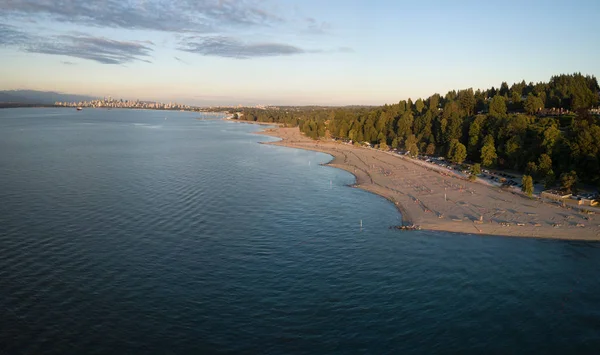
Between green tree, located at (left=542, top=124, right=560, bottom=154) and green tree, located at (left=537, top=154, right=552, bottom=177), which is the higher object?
green tree, located at (left=542, top=124, right=560, bottom=154)

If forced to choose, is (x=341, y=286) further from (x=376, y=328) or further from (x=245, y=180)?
(x=245, y=180)

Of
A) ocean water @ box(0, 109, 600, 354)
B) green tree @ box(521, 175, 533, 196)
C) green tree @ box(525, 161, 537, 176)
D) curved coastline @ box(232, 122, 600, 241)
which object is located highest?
green tree @ box(525, 161, 537, 176)

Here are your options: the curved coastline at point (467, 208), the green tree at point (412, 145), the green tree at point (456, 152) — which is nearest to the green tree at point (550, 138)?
the curved coastline at point (467, 208)

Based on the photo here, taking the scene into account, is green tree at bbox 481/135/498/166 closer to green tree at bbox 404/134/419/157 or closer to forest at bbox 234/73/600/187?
forest at bbox 234/73/600/187

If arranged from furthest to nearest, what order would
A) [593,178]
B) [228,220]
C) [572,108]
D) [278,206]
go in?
[572,108] → [593,178] → [278,206] → [228,220]

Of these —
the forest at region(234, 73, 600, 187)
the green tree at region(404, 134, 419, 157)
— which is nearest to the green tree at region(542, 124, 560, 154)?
the forest at region(234, 73, 600, 187)

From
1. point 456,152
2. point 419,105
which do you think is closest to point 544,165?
point 456,152

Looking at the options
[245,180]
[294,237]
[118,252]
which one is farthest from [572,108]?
[118,252]
